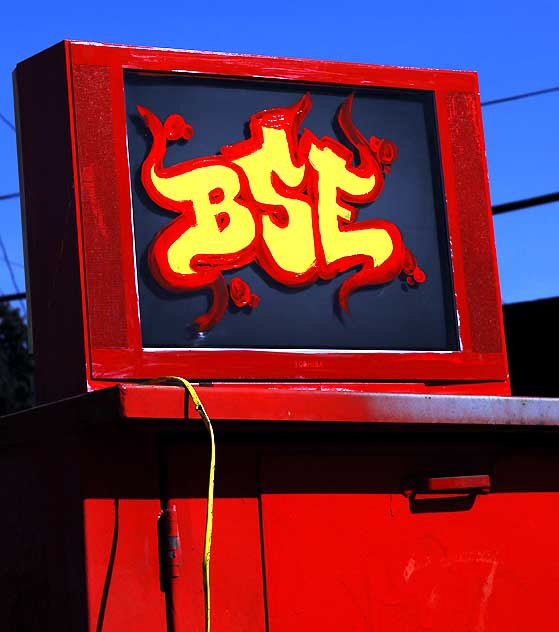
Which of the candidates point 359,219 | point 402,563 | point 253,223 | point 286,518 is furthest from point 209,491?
point 359,219

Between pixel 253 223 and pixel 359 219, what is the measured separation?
591 millimetres

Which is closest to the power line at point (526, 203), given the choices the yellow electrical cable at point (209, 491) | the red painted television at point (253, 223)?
the red painted television at point (253, 223)

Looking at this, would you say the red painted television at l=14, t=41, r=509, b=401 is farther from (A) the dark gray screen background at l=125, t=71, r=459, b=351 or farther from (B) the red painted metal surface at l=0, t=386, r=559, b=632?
(B) the red painted metal surface at l=0, t=386, r=559, b=632

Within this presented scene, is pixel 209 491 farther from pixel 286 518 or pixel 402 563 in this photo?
pixel 402 563

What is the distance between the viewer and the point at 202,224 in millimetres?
5359

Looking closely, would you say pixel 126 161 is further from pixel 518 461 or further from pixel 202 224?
pixel 518 461

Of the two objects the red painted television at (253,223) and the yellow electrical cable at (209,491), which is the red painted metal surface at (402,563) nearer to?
the yellow electrical cable at (209,491)

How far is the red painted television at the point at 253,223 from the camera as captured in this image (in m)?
5.11

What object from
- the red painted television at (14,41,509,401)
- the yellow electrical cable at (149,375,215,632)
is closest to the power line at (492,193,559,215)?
the red painted television at (14,41,509,401)

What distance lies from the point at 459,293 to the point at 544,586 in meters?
1.54

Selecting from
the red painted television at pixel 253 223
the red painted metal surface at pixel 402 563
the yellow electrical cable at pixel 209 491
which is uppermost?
the red painted television at pixel 253 223

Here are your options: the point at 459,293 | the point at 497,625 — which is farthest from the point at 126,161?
the point at 497,625

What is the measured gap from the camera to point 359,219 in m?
5.71

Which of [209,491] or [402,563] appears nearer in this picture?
[209,491]
